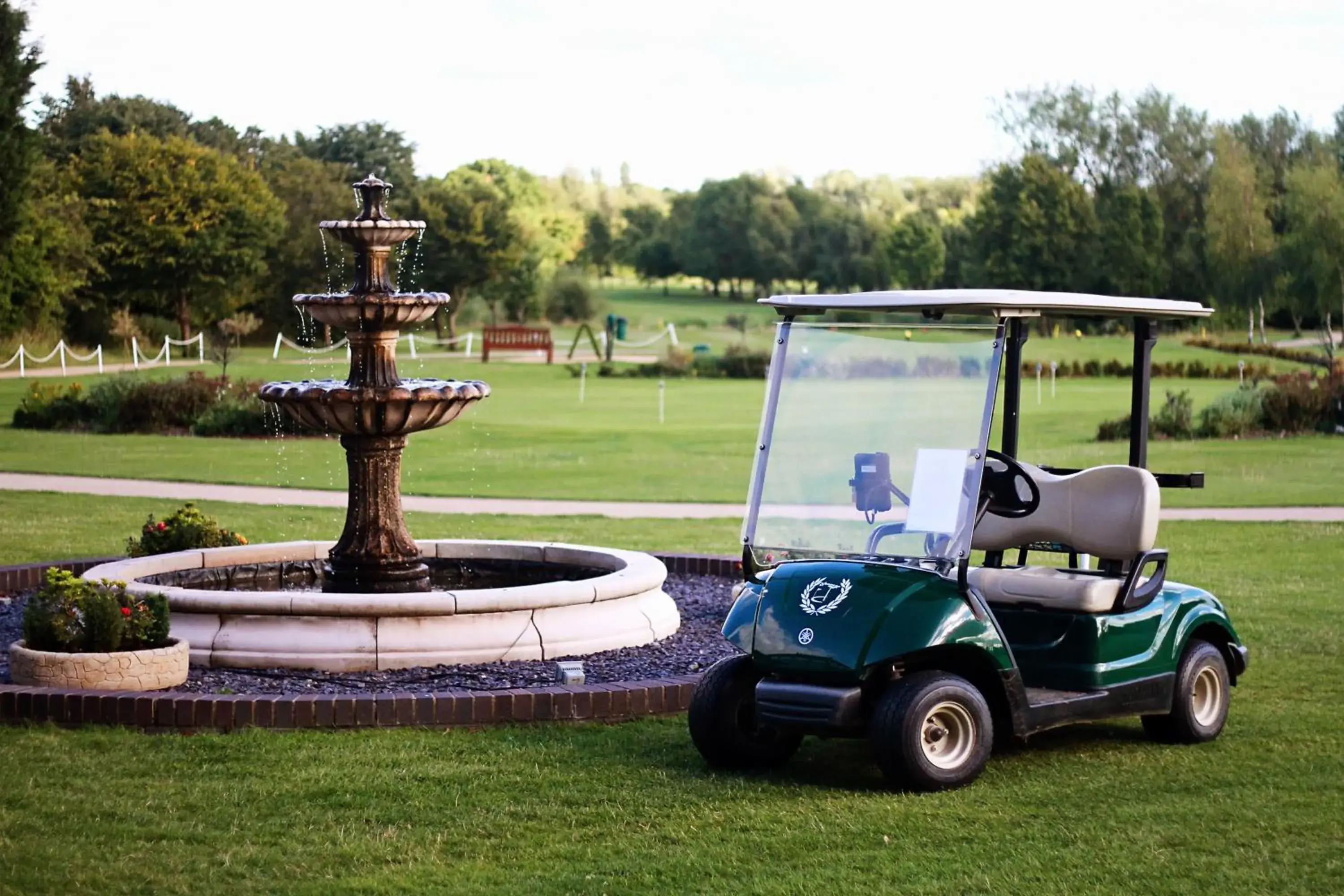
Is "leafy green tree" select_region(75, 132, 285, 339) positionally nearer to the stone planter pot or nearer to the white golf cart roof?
the stone planter pot

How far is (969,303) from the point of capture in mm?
6867

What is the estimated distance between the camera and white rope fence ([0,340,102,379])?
3909cm

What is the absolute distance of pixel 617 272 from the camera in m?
128

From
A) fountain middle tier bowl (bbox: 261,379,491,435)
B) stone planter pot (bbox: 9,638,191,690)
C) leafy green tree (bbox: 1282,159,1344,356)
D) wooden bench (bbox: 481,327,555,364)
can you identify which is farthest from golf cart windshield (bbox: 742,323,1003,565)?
leafy green tree (bbox: 1282,159,1344,356)

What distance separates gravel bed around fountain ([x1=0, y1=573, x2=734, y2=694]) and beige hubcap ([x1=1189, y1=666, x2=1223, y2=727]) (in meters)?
2.53

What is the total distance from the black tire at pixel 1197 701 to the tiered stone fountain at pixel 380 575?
312 cm

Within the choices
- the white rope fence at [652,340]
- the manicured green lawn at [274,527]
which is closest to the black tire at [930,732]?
the manicured green lawn at [274,527]

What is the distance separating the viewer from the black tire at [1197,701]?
7.64 m

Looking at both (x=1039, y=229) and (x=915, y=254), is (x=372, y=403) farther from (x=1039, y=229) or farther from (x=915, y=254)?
(x=915, y=254)

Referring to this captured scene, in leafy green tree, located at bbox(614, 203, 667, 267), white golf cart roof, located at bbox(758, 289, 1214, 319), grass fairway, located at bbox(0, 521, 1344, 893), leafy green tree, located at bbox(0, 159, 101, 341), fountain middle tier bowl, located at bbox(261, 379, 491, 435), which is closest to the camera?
grass fairway, located at bbox(0, 521, 1344, 893)

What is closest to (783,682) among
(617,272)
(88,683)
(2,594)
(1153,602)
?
(1153,602)

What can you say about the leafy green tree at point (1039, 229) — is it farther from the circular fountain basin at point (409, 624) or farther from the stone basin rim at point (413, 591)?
the circular fountain basin at point (409, 624)

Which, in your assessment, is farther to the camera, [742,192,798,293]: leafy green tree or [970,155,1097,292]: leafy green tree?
[742,192,798,293]: leafy green tree

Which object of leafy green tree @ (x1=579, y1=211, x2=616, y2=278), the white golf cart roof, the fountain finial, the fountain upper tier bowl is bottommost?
the white golf cart roof
